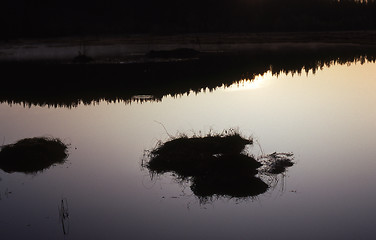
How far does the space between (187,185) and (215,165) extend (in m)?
1.49

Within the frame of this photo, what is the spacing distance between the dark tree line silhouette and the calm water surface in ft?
446

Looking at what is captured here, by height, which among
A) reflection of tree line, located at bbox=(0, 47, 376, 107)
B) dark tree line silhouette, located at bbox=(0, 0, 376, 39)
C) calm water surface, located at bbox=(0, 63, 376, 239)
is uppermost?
dark tree line silhouette, located at bbox=(0, 0, 376, 39)

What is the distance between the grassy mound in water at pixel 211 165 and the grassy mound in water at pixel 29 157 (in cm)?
540

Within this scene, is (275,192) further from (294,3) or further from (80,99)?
(294,3)

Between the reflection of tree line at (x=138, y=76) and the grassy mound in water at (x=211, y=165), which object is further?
the reflection of tree line at (x=138, y=76)

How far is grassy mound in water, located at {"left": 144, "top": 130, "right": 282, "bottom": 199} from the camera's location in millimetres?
17469

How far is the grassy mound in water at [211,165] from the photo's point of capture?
1747cm

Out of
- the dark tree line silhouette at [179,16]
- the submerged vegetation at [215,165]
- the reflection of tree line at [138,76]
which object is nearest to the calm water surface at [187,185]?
the submerged vegetation at [215,165]

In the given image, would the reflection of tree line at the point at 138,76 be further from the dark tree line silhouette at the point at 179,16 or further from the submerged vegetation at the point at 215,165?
the dark tree line silhouette at the point at 179,16

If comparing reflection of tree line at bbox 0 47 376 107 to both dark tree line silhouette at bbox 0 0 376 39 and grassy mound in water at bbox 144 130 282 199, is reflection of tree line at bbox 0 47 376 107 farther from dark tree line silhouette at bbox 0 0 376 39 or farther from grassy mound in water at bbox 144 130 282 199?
dark tree line silhouette at bbox 0 0 376 39

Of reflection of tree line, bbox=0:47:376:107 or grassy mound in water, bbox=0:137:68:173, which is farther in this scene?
reflection of tree line, bbox=0:47:376:107

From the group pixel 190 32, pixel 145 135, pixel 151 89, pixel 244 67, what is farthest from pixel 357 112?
pixel 190 32

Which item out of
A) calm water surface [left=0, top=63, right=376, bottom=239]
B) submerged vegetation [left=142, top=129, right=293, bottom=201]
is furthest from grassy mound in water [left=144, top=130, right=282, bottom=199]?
calm water surface [left=0, top=63, right=376, bottom=239]

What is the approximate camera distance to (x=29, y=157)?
22.0m
